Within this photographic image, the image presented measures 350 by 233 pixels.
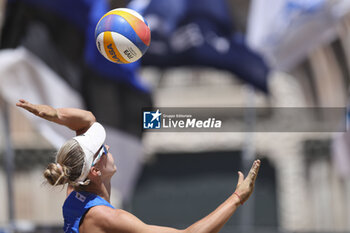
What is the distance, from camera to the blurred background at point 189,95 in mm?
9391

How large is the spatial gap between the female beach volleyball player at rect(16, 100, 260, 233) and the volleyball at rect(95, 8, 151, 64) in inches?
28.1

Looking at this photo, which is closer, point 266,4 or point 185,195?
point 266,4

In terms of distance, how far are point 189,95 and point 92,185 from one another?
13.4m

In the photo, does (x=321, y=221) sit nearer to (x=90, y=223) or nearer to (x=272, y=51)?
(x=272, y=51)

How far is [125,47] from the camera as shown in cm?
400

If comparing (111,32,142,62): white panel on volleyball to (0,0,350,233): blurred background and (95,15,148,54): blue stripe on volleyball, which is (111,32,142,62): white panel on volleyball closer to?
(95,15,148,54): blue stripe on volleyball

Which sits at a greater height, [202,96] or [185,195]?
[202,96]

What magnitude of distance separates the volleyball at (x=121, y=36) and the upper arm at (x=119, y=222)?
1.25 m

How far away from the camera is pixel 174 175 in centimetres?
1681

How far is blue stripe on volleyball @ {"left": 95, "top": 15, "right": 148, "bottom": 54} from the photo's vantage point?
13.1 ft

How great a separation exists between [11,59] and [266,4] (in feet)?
16.1

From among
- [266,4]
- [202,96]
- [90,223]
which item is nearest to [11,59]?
[266,4]

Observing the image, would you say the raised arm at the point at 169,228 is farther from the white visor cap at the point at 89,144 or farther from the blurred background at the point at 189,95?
the blurred background at the point at 189,95

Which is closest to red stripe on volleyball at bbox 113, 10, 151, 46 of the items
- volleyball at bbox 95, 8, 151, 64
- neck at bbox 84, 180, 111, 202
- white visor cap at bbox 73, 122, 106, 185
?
volleyball at bbox 95, 8, 151, 64
